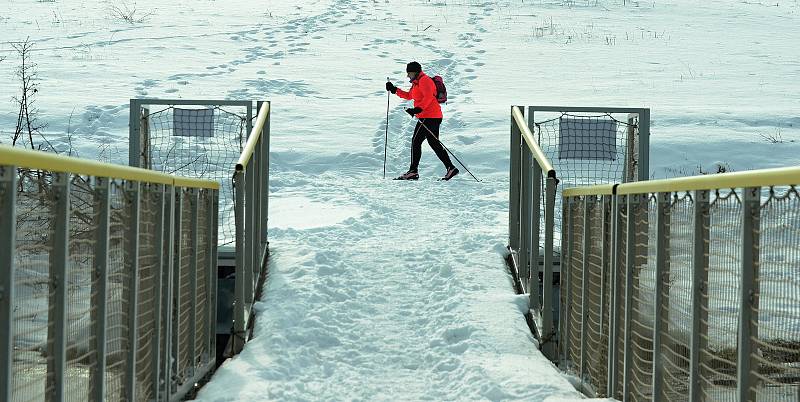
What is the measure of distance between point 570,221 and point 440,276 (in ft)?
5.88

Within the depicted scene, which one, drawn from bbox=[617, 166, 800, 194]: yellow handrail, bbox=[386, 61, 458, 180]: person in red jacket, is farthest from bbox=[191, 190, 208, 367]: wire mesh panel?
bbox=[386, 61, 458, 180]: person in red jacket

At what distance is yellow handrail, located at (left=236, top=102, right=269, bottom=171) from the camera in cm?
709

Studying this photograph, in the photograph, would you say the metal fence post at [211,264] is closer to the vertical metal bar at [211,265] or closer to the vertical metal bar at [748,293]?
the vertical metal bar at [211,265]

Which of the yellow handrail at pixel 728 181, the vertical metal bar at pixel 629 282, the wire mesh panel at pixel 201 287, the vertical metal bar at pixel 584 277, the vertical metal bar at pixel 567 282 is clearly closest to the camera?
the yellow handrail at pixel 728 181

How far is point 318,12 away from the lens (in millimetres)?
30172

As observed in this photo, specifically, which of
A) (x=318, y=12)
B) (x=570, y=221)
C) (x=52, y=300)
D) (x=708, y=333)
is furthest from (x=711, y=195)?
(x=318, y=12)

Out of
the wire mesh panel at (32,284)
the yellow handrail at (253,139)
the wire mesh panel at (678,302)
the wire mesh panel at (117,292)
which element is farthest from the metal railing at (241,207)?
the wire mesh panel at (32,284)

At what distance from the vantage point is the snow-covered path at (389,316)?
5.89m

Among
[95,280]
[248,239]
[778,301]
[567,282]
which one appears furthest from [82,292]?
[248,239]

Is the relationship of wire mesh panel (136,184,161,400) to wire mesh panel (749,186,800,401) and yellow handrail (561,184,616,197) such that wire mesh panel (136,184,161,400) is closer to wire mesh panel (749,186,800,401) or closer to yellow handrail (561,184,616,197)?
yellow handrail (561,184,616,197)

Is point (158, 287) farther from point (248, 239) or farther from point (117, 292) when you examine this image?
point (248, 239)

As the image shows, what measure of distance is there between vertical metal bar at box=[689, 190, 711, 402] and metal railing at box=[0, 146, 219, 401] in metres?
2.10

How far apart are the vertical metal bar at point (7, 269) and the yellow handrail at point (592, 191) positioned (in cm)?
323

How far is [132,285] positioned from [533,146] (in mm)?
3977
